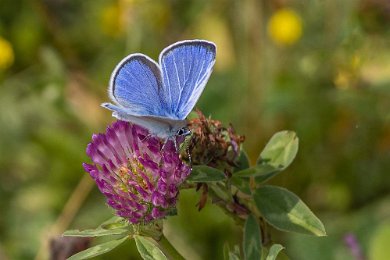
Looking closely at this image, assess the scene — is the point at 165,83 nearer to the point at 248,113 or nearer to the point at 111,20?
the point at 248,113

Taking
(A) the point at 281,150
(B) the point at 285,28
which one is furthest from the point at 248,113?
(A) the point at 281,150

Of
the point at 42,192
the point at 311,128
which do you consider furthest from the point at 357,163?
the point at 42,192

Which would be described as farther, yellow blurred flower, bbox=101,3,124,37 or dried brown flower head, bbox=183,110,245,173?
yellow blurred flower, bbox=101,3,124,37

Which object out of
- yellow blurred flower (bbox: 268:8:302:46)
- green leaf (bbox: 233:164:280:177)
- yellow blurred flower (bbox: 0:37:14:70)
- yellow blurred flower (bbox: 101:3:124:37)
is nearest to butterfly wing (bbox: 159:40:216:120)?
green leaf (bbox: 233:164:280:177)

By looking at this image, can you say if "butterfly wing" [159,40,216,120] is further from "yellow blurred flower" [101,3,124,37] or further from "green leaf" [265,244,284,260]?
"yellow blurred flower" [101,3,124,37]

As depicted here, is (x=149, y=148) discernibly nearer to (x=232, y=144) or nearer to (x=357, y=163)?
(x=232, y=144)
